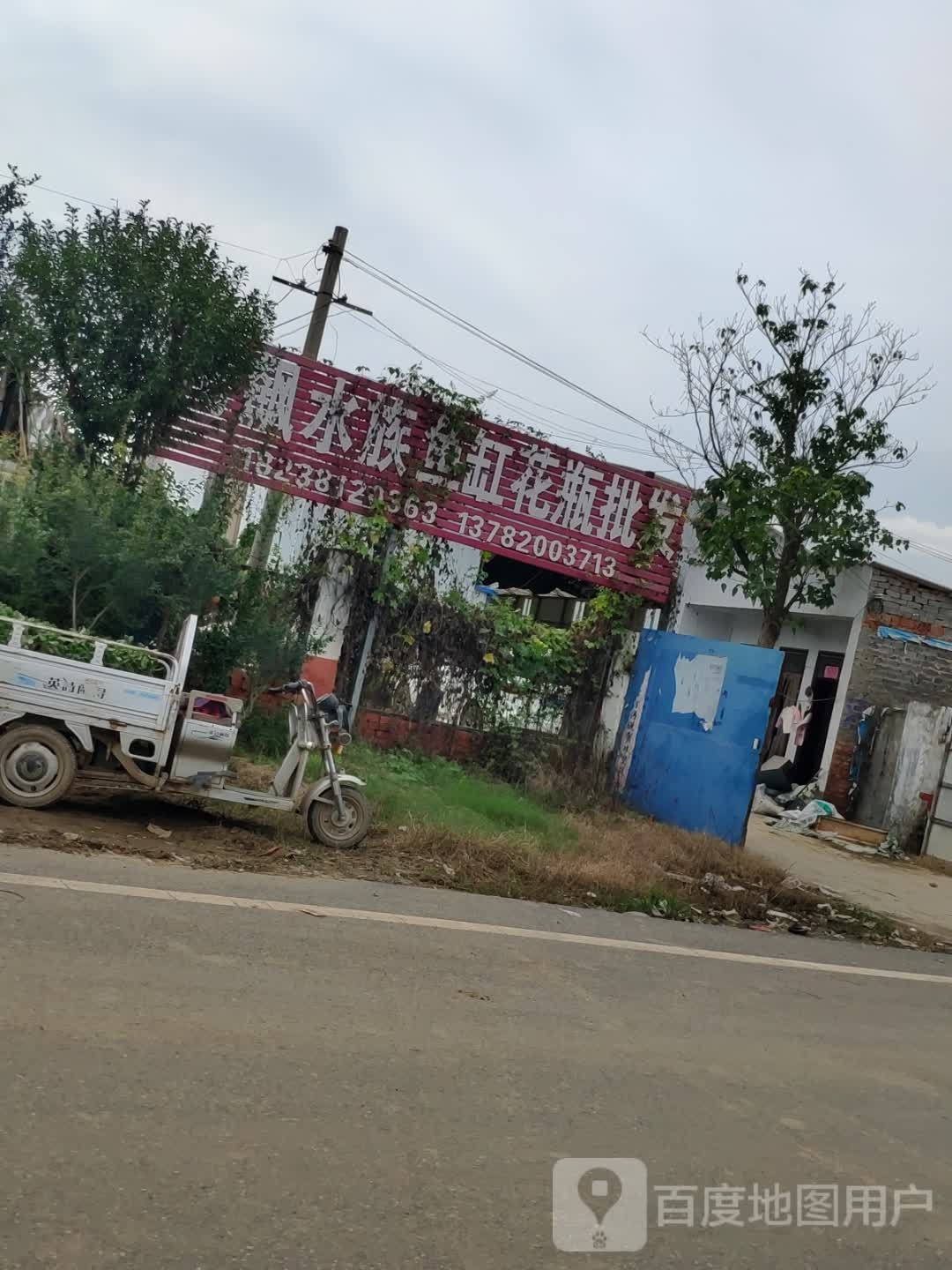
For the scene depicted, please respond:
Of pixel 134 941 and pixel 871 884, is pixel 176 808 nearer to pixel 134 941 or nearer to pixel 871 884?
pixel 134 941

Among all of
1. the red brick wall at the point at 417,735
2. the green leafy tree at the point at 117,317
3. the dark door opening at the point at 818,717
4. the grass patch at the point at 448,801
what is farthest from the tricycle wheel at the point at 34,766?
the dark door opening at the point at 818,717

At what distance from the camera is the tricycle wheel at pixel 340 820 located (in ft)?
28.8

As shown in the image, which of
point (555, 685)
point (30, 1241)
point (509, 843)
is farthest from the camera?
point (555, 685)

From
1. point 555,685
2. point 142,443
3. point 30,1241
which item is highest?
point 142,443

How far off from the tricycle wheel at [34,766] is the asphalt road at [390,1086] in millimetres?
1079

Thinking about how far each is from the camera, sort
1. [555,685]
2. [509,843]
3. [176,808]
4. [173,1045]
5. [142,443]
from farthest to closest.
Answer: [555,685]
[142,443]
[509,843]
[176,808]
[173,1045]

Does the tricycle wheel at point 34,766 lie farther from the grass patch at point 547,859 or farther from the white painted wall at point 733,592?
the white painted wall at point 733,592

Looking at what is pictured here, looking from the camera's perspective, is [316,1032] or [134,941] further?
[134,941]

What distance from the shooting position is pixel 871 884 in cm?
1282

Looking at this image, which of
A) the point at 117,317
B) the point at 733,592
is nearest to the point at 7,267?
the point at 117,317

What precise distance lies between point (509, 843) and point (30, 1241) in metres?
6.94

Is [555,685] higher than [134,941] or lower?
higher

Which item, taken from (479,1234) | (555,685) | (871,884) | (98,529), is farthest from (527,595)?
(479,1234)

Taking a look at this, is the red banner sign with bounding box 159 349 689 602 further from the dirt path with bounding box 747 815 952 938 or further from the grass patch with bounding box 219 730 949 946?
the dirt path with bounding box 747 815 952 938
